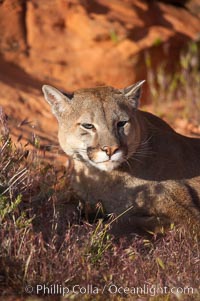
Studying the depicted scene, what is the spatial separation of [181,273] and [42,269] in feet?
3.84

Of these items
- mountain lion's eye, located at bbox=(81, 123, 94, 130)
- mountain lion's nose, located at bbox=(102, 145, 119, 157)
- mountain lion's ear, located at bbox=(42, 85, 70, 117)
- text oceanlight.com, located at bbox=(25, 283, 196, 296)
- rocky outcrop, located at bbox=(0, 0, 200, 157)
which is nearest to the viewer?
text oceanlight.com, located at bbox=(25, 283, 196, 296)

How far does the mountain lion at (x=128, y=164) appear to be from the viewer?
5.98m

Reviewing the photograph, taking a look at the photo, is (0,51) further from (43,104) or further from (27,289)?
(27,289)

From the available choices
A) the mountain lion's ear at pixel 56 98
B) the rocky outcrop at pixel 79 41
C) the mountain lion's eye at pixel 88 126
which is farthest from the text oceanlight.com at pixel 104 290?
the rocky outcrop at pixel 79 41

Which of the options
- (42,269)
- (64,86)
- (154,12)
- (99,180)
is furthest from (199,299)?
(154,12)

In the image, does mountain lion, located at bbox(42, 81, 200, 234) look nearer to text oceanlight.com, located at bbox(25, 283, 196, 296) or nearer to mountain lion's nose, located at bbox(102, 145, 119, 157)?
mountain lion's nose, located at bbox(102, 145, 119, 157)

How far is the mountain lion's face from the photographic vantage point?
18.9 ft

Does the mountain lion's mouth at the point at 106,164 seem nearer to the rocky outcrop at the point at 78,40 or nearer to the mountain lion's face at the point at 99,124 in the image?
the mountain lion's face at the point at 99,124

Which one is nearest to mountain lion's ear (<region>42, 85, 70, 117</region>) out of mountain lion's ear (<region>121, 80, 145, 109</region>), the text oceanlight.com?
mountain lion's ear (<region>121, 80, 145, 109</region>)

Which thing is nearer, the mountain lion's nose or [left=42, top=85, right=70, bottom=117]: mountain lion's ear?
the mountain lion's nose

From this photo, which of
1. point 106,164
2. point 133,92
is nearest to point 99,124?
point 106,164

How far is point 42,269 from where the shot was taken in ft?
16.3

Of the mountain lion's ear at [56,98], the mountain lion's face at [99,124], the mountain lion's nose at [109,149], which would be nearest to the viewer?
the mountain lion's nose at [109,149]

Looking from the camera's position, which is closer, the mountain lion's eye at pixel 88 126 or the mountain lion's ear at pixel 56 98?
the mountain lion's eye at pixel 88 126
